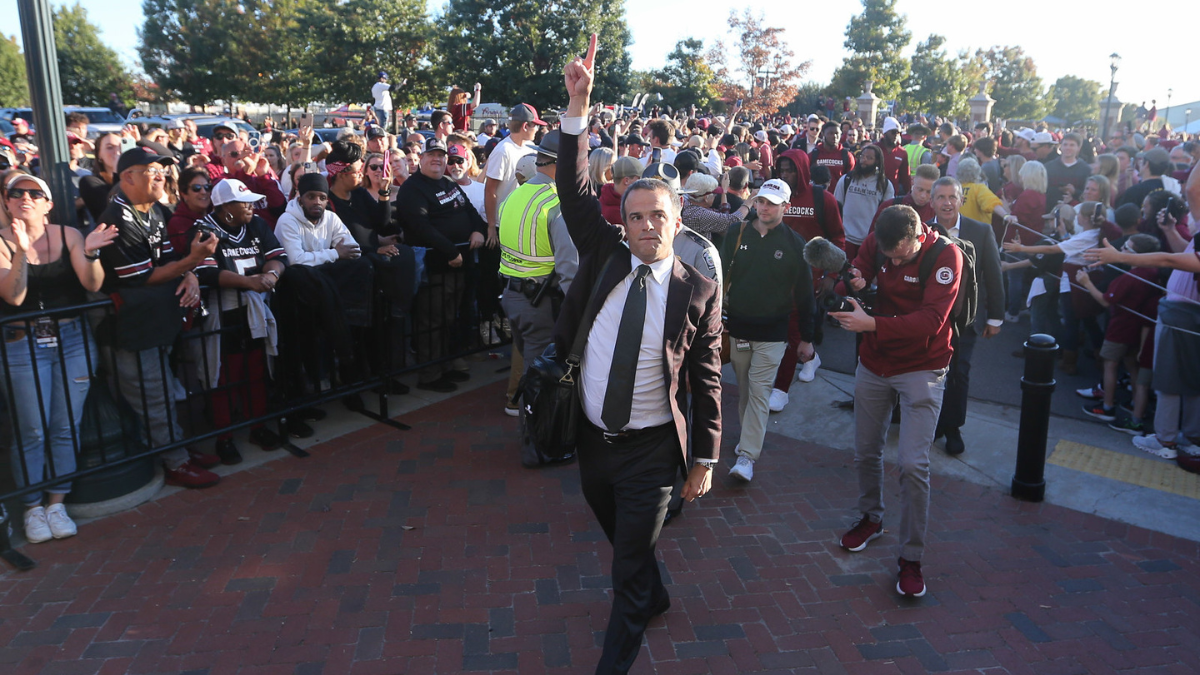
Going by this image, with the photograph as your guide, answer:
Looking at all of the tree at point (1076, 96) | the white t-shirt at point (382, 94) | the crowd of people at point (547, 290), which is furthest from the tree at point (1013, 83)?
the crowd of people at point (547, 290)

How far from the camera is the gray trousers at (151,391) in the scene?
4949 mm

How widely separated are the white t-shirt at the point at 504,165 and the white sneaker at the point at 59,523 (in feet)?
13.9

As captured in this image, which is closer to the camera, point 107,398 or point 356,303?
point 107,398

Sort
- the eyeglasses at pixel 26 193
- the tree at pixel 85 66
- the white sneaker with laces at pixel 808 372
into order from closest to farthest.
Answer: the eyeglasses at pixel 26 193 → the white sneaker with laces at pixel 808 372 → the tree at pixel 85 66

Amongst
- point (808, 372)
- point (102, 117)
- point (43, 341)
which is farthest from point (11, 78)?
point (808, 372)

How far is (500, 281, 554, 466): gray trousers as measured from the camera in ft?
18.0

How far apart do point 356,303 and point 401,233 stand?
3.68 feet

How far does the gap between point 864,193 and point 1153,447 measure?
3.73m

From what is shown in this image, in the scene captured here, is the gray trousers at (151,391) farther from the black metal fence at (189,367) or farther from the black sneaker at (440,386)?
the black sneaker at (440,386)

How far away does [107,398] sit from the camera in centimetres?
489

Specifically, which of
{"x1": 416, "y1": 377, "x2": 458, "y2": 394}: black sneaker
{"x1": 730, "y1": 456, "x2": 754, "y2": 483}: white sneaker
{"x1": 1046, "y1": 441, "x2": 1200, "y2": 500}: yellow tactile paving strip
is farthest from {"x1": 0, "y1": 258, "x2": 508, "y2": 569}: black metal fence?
{"x1": 1046, "y1": 441, "x2": 1200, "y2": 500}: yellow tactile paving strip

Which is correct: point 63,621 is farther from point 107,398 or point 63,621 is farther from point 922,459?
point 922,459

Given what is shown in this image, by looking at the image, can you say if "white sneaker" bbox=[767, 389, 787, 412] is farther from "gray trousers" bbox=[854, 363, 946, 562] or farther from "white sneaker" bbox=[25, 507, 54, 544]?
"white sneaker" bbox=[25, 507, 54, 544]

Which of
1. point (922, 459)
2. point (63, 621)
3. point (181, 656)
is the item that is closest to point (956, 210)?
point (922, 459)
